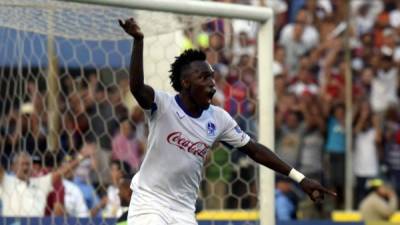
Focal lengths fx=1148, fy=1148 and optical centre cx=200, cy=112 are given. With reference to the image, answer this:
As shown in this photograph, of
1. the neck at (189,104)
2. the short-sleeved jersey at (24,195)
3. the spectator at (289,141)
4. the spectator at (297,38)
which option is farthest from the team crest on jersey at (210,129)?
the spectator at (297,38)

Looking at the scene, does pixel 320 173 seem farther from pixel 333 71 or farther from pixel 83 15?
pixel 83 15

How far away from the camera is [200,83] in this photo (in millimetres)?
6988

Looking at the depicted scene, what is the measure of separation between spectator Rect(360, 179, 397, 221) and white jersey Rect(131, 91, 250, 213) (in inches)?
292

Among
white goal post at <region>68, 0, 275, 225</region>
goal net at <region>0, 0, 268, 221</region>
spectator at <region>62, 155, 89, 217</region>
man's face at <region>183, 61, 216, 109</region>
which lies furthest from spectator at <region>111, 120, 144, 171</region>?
man's face at <region>183, 61, 216, 109</region>

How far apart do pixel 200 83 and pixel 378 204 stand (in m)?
7.83

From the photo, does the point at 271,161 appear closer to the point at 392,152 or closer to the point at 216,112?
the point at 216,112

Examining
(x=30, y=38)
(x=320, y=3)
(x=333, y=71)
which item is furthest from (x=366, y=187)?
(x=30, y=38)

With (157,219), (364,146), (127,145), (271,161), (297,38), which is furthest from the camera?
(297,38)

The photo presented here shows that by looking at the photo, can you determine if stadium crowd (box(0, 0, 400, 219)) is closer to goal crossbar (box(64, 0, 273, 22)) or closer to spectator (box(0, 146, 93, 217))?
spectator (box(0, 146, 93, 217))

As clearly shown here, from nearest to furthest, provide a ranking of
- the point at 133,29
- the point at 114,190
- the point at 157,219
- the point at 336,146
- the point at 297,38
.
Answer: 1. the point at 133,29
2. the point at 157,219
3. the point at 114,190
4. the point at 336,146
5. the point at 297,38

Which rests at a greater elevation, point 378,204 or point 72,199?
point 72,199

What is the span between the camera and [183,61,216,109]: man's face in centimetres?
699

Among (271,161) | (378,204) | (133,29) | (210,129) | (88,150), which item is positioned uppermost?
(133,29)

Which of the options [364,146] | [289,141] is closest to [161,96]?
[289,141]
